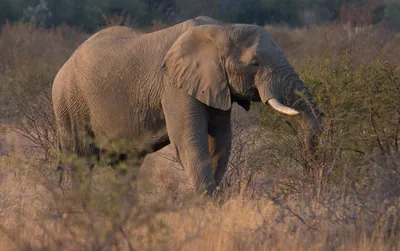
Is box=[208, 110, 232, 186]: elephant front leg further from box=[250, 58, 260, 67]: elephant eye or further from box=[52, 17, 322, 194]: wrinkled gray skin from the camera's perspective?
box=[250, 58, 260, 67]: elephant eye

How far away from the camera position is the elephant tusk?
23.8ft

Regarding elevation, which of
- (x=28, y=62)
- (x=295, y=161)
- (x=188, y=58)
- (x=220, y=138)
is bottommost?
(x=28, y=62)

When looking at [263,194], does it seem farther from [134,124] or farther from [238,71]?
[134,124]

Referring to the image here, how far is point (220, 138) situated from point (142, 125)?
731mm

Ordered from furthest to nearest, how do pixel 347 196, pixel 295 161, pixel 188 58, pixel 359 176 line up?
pixel 295 161 → pixel 188 58 → pixel 359 176 → pixel 347 196

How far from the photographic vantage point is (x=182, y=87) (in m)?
7.96

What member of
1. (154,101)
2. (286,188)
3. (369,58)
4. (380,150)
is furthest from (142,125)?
(369,58)

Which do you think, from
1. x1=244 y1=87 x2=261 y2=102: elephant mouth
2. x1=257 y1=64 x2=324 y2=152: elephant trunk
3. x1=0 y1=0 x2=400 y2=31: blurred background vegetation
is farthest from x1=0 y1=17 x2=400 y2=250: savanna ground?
x1=0 y1=0 x2=400 y2=31: blurred background vegetation

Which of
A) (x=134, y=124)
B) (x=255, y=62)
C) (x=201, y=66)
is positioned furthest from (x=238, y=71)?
(x=134, y=124)

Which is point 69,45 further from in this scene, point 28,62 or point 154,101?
point 154,101

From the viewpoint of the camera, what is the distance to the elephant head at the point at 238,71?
24.7 feet

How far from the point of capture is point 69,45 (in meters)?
24.3

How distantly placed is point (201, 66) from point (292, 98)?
2.89 feet

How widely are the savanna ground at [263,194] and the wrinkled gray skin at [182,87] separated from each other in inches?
15.6
